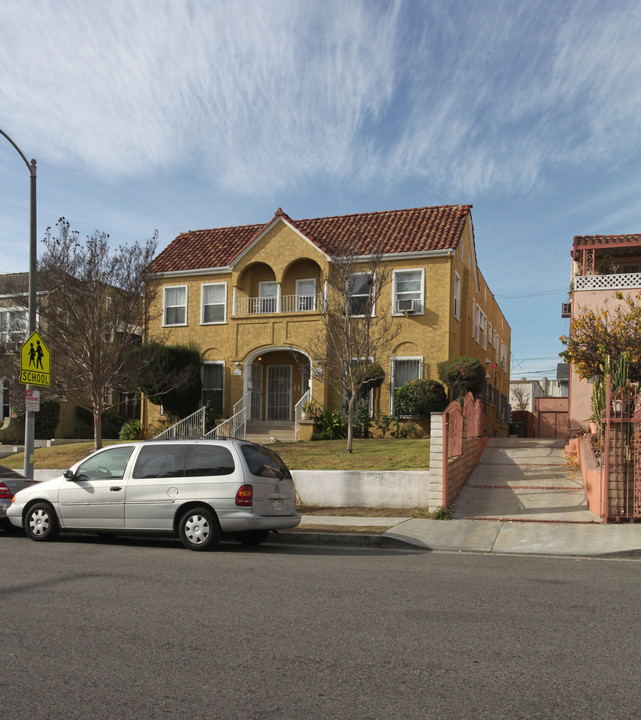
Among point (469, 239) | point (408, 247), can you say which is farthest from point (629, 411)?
point (469, 239)

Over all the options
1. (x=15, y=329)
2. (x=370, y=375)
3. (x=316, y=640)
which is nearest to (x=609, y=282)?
(x=370, y=375)

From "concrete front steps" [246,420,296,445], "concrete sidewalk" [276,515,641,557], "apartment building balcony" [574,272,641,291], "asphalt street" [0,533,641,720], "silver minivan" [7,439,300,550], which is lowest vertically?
"concrete sidewalk" [276,515,641,557]

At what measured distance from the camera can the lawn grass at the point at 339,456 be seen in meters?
16.1

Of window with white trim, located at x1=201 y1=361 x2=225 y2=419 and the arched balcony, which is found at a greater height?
the arched balcony

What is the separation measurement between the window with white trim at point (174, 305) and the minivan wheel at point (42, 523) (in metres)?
15.5

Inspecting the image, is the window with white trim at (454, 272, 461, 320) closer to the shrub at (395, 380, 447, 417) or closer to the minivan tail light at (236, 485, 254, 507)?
the shrub at (395, 380, 447, 417)

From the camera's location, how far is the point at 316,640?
5426 millimetres

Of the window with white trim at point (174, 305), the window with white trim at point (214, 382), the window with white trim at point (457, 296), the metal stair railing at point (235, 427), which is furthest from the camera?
the window with white trim at point (174, 305)

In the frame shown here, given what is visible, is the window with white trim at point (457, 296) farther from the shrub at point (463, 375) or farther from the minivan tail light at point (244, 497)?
the minivan tail light at point (244, 497)

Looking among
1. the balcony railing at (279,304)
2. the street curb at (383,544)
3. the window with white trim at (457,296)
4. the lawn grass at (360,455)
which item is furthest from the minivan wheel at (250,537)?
the window with white trim at (457,296)

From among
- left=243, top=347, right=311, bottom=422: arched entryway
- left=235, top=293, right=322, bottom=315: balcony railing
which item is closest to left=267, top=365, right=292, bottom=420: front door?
left=243, top=347, right=311, bottom=422: arched entryway

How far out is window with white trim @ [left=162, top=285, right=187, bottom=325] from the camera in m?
26.5

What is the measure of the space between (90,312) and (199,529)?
32.0ft

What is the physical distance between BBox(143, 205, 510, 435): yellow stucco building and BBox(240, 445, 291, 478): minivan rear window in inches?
447
